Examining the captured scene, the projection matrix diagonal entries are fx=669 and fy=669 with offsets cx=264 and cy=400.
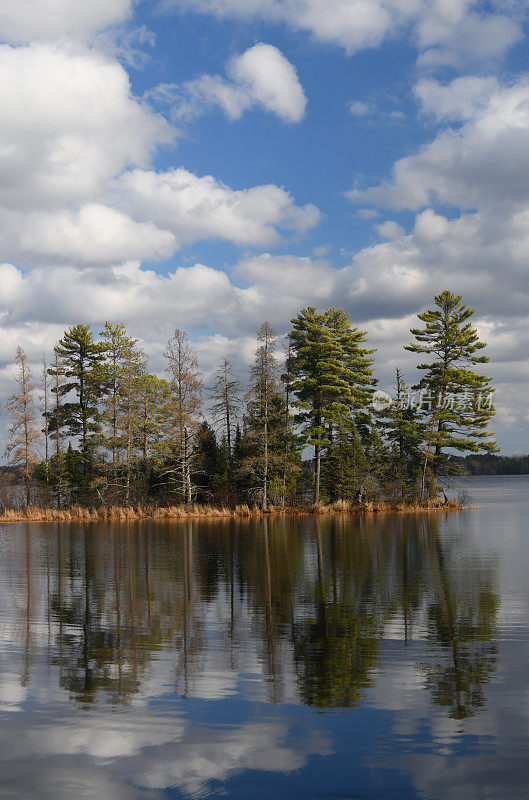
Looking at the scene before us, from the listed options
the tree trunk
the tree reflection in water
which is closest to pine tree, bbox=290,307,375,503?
the tree trunk

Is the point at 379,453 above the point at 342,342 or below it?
below

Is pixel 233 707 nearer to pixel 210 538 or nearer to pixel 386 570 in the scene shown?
pixel 386 570

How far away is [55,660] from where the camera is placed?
31.9 feet

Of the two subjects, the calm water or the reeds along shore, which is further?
the reeds along shore

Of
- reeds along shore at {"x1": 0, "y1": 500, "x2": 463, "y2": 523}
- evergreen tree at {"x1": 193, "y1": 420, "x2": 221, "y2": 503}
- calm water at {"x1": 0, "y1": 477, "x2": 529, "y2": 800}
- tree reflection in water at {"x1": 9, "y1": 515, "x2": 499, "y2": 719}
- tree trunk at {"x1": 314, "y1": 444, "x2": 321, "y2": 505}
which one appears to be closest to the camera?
calm water at {"x1": 0, "y1": 477, "x2": 529, "y2": 800}

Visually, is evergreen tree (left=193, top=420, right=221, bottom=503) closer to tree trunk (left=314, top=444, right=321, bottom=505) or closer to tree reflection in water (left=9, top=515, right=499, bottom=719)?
tree trunk (left=314, top=444, right=321, bottom=505)

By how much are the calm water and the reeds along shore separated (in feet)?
103

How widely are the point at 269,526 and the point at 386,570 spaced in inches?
850

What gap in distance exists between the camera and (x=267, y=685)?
832 cm

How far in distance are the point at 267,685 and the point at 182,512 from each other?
41.7 m

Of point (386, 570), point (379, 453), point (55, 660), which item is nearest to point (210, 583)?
point (386, 570)

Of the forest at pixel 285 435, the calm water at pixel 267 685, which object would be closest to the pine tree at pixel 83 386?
the forest at pixel 285 435

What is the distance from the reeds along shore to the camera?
163 ft

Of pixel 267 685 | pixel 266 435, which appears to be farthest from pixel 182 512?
pixel 267 685
